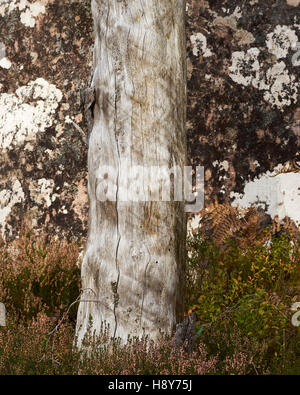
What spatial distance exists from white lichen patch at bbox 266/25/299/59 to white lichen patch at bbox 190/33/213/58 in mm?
648

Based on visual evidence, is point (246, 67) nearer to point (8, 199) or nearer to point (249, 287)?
point (249, 287)

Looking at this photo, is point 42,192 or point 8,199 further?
point 8,199

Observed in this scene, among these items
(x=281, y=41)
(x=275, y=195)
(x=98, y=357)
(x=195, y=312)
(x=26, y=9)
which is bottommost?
(x=98, y=357)

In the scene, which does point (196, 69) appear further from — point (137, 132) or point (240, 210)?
point (137, 132)

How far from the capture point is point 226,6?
5.75 m

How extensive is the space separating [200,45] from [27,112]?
209 centimetres

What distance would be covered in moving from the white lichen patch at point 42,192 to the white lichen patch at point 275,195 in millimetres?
1997

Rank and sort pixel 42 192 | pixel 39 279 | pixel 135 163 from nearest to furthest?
pixel 135 163
pixel 39 279
pixel 42 192

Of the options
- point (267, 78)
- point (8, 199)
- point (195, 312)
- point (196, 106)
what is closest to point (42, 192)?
point (8, 199)

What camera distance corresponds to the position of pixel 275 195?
551cm

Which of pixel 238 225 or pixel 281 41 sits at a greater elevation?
pixel 281 41

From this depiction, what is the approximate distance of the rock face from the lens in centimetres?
555

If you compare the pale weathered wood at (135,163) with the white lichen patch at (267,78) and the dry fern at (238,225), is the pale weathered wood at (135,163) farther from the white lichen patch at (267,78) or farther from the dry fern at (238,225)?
the white lichen patch at (267,78)
